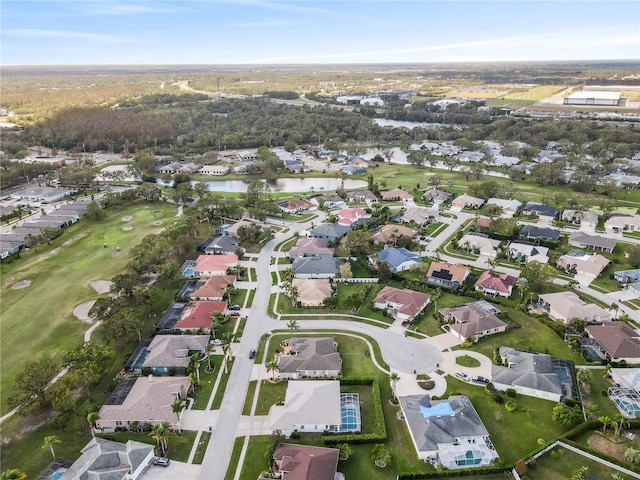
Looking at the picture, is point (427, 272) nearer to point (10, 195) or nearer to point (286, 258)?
point (286, 258)

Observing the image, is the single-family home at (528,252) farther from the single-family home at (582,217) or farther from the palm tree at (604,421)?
the palm tree at (604,421)

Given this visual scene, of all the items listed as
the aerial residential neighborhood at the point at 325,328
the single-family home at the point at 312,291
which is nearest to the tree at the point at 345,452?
the aerial residential neighborhood at the point at 325,328

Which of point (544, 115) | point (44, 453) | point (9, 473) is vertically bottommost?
point (44, 453)

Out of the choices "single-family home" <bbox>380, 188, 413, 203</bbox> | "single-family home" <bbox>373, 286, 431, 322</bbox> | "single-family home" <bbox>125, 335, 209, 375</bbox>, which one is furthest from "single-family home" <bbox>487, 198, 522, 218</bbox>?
"single-family home" <bbox>125, 335, 209, 375</bbox>

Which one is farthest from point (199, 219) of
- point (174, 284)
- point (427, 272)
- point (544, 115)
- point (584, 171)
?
point (544, 115)

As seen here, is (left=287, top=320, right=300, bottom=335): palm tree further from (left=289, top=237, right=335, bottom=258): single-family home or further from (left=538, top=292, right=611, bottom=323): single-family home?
(left=538, top=292, right=611, bottom=323): single-family home
